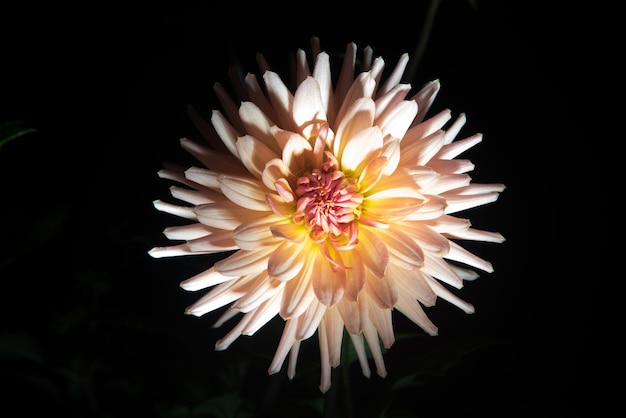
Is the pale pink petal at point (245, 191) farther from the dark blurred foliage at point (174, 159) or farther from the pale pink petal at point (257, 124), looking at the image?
the dark blurred foliage at point (174, 159)

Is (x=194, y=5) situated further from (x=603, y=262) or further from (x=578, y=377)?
(x=578, y=377)

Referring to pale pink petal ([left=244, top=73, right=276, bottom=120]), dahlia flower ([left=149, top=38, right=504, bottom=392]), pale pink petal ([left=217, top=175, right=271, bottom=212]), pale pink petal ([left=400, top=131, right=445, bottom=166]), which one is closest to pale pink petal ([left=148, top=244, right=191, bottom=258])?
dahlia flower ([left=149, top=38, right=504, bottom=392])

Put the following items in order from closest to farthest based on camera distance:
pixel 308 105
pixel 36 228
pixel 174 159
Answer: pixel 308 105 < pixel 36 228 < pixel 174 159

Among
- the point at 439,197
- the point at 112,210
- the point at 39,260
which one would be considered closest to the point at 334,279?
the point at 439,197

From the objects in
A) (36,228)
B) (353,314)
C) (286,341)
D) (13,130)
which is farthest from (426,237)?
(36,228)

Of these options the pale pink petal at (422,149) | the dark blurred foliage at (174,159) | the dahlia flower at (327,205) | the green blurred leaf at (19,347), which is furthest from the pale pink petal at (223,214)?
the green blurred leaf at (19,347)

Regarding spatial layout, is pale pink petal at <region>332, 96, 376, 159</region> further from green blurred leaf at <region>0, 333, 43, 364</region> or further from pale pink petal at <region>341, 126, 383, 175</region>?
green blurred leaf at <region>0, 333, 43, 364</region>

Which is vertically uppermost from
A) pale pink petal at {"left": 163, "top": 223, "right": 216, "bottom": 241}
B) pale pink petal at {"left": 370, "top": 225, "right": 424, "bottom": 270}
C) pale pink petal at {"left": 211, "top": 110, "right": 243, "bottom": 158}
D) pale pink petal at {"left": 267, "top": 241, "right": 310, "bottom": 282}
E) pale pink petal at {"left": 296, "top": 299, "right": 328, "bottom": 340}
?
pale pink petal at {"left": 211, "top": 110, "right": 243, "bottom": 158}

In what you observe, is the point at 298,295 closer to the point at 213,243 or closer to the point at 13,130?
the point at 213,243
